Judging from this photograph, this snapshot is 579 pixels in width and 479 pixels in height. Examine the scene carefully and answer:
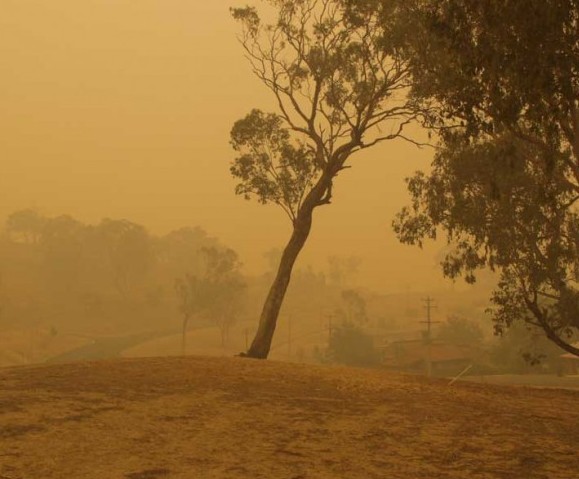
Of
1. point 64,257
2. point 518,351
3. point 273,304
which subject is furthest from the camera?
point 64,257

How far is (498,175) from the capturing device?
63.2ft

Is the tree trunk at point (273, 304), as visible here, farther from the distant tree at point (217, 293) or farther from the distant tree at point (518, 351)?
the distant tree at point (217, 293)

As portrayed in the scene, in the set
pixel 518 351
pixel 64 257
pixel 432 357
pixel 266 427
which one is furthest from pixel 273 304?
pixel 64 257

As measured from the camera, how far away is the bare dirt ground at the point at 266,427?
7.95 m

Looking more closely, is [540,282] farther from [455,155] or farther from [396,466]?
[396,466]

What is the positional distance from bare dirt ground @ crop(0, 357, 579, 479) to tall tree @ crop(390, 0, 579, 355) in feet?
14.9

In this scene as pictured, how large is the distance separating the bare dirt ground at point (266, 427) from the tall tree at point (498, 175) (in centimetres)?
455

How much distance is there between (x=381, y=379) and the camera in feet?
54.5

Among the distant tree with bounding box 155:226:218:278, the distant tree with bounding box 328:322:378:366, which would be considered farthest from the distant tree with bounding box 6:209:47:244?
the distant tree with bounding box 328:322:378:366

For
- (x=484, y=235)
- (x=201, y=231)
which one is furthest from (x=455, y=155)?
(x=201, y=231)

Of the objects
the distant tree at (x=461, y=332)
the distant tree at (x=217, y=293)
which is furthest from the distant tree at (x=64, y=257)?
the distant tree at (x=461, y=332)

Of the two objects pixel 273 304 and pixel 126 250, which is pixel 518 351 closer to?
pixel 273 304

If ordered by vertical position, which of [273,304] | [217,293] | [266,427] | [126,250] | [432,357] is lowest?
[266,427]

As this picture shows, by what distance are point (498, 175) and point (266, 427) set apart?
12.4 meters
